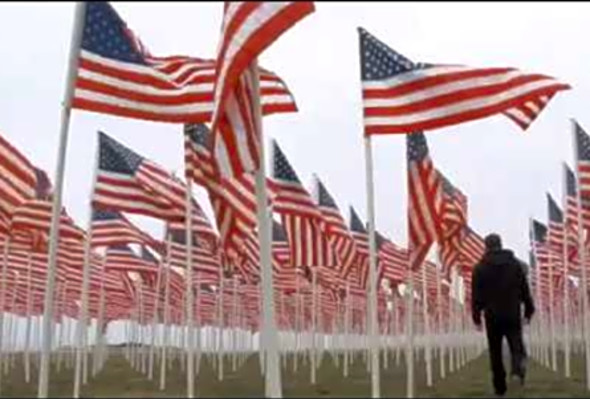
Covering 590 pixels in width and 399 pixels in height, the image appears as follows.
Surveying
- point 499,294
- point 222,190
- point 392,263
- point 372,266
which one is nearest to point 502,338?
point 499,294

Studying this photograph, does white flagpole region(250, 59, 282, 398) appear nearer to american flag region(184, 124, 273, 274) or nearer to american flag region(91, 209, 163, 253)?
american flag region(184, 124, 273, 274)

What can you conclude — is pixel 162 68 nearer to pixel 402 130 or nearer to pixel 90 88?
pixel 90 88

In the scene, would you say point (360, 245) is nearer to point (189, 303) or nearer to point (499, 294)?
point (189, 303)

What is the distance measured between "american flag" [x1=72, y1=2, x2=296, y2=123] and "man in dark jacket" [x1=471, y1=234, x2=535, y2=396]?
11.2 feet

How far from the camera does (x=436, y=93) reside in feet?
39.7

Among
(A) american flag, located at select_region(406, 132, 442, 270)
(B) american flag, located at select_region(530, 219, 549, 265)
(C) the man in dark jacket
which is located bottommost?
(C) the man in dark jacket

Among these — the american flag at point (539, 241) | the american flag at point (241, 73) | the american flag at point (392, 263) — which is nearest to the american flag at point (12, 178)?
the american flag at point (241, 73)

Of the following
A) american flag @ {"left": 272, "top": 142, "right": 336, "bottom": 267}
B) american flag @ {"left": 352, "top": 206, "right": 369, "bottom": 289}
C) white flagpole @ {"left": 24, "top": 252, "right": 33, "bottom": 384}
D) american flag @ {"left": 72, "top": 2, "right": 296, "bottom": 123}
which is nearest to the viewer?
american flag @ {"left": 72, "top": 2, "right": 296, "bottom": 123}

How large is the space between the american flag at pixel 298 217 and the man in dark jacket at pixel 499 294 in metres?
7.07

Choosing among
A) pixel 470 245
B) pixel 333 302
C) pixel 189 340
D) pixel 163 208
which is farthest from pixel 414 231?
pixel 333 302

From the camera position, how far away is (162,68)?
13.2m

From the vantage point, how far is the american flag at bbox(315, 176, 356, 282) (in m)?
23.8

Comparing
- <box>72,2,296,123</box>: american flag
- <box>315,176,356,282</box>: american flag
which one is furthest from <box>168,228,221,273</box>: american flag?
<box>72,2,296,123</box>: american flag

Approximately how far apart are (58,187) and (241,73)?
2545 millimetres
